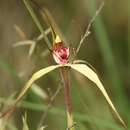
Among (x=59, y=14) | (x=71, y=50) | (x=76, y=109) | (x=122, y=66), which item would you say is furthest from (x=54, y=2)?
(x=71, y=50)

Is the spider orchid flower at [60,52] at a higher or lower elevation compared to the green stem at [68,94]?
higher

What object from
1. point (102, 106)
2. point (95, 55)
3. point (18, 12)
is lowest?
point (102, 106)

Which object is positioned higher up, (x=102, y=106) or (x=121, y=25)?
(x=121, y=25)

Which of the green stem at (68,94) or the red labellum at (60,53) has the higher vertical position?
the red labellum at (60,53)

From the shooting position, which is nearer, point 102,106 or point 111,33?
point 102,106

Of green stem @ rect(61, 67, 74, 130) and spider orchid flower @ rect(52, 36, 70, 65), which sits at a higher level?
spider orchid flower @ rect(52, 36, 70, 65)

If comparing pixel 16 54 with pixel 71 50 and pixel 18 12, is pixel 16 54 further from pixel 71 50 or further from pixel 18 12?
pixel 71 50

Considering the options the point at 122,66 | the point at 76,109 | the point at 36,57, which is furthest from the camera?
the point at 122,66

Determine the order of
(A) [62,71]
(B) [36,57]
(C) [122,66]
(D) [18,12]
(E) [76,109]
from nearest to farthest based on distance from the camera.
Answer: (A) [62,71], (B) [36,57], (E) [76,109], (C) [122,66], (D) [18,12]

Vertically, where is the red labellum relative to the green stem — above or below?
above

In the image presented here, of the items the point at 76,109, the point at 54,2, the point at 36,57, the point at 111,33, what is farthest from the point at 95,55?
the point at 36,57

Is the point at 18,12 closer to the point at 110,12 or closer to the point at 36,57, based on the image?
the point at 110,12
